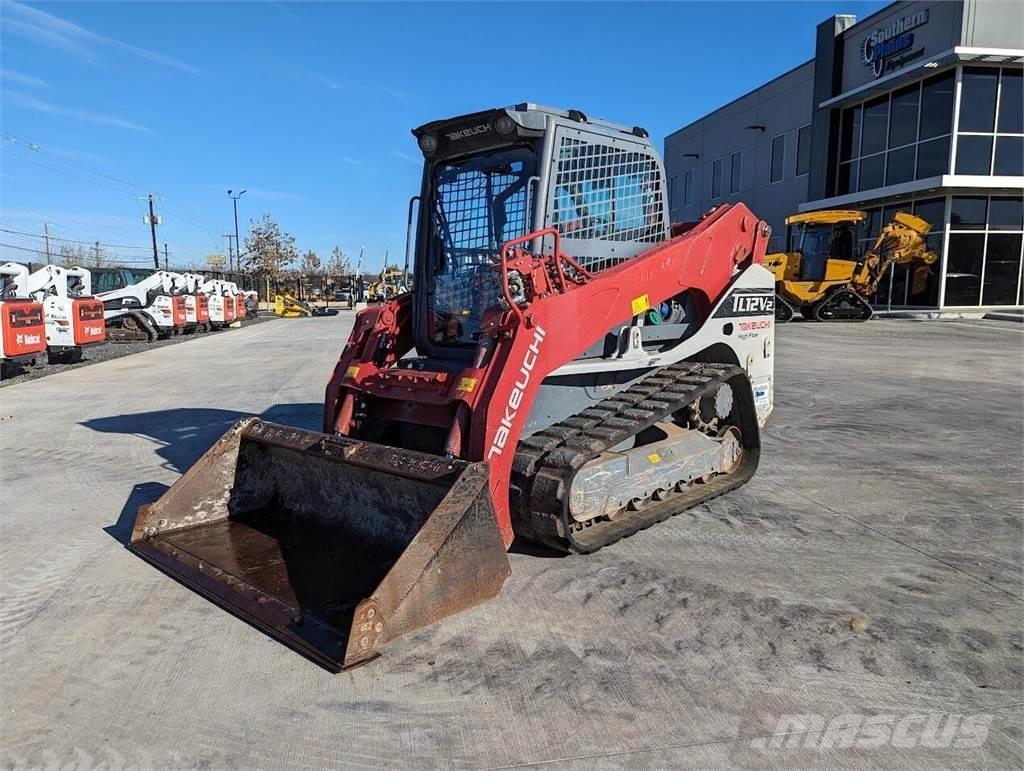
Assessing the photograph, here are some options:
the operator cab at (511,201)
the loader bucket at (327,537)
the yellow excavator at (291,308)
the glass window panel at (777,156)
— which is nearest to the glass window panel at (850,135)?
the glass window panel at (777,156)

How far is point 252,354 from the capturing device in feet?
53.2

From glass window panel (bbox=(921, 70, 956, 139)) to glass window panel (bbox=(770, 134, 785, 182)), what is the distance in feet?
26.7

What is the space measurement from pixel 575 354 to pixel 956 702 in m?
2.34

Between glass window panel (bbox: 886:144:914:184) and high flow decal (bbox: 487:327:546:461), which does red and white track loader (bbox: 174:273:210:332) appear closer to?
high flow decal (bbox: 487:327:546:461)

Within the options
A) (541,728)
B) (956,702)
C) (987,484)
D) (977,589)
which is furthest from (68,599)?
(987,484)

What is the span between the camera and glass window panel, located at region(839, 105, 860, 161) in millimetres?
26953

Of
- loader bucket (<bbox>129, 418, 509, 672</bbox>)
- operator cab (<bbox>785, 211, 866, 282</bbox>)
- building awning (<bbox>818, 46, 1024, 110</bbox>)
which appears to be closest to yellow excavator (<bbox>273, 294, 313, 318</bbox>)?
operator cab (<bbox>785, 211, 866, 282</bbox>)

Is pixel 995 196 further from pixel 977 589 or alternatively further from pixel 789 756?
pixel 789 756

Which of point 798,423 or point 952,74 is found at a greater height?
point 952,74

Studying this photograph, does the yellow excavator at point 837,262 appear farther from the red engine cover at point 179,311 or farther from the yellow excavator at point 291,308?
the yellow excavator at point 291,308

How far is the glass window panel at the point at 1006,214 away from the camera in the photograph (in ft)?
74.9

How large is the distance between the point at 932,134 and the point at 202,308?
24.1 m

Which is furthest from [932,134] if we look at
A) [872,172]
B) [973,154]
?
[872,172]

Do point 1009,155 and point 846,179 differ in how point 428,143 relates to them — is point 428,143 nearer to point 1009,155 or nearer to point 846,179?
point 1009,155
